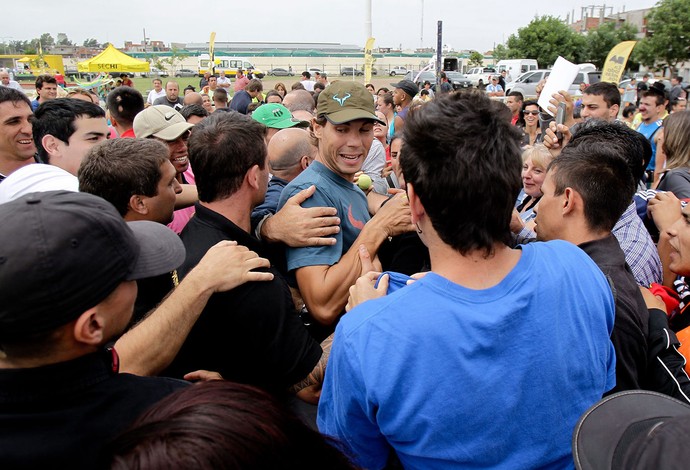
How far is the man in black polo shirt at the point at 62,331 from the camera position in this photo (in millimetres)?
1132

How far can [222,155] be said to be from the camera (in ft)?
7.02

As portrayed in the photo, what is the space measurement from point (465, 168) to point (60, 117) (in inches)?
157

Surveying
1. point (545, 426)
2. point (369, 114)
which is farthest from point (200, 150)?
point (545, 426)

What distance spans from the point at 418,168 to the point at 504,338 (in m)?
0.53

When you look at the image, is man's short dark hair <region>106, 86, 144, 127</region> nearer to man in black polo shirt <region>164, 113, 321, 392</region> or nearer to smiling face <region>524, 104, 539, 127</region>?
man in black polo shirt <region>164, 113, 321, 392</region>

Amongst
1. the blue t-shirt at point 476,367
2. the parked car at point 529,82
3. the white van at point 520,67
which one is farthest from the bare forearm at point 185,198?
the white van at point 520,67

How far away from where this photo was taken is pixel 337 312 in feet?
7.31

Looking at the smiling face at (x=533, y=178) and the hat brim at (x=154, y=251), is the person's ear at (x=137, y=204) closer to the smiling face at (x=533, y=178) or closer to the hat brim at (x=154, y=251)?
the hat brim at (x=154, y=251)

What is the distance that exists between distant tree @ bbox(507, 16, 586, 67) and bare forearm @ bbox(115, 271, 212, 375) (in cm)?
5181

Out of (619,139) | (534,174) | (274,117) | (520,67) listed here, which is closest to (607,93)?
(534,174)

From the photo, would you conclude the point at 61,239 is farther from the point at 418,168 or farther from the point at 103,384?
the point at 418,168

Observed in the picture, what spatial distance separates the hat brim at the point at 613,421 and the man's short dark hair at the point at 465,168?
49 cm

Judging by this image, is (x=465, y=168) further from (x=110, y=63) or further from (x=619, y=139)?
(x=110, y=63)

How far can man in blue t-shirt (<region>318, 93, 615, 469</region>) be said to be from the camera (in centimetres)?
124
